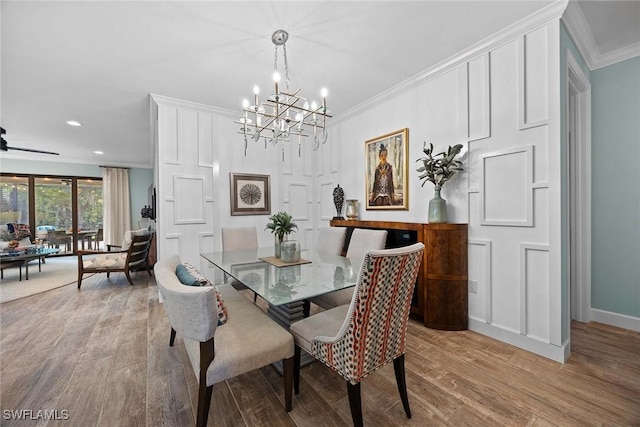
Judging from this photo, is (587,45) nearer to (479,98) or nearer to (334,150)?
(479,98)

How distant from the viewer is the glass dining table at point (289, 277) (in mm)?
1516

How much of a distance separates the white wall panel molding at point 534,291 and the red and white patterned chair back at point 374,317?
1392 millimetres

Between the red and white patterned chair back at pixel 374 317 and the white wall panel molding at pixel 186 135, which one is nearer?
the red and white patterned chair back at pixel 374 317

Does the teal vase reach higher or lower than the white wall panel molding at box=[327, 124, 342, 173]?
lower

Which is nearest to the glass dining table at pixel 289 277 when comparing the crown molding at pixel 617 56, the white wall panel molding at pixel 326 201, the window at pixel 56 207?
the white wall panel molding at pixel 326 201

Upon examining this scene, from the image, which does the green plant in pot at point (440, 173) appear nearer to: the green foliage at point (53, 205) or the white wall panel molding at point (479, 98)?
the white wall panel molding at point (479, 98)

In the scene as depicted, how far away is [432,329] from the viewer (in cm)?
251

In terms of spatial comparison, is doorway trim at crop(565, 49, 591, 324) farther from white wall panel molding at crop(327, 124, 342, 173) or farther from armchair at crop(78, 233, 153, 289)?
armchair at crop(78, 233, 153, 289)

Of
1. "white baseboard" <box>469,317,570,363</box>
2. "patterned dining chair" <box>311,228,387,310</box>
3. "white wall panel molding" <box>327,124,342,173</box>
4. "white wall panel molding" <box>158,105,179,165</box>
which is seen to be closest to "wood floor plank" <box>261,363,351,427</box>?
"patterned dining chair" <box>311,228,387,310</box>

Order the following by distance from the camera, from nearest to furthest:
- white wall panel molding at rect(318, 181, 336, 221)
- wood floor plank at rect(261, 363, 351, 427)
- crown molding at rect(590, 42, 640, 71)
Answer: wood floor plank at rect(261, 363, 351, 427) < crown molding at rect(590, 42, 640, 71) < white wall panel molding at rect(318, 181, 336, 221)

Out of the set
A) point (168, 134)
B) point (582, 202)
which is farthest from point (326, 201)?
point (582, 202)

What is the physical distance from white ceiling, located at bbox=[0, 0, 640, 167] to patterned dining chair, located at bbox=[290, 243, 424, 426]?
6.20ft

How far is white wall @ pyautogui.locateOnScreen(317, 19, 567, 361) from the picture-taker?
1985 millimetres

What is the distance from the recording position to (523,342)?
7.02ft
